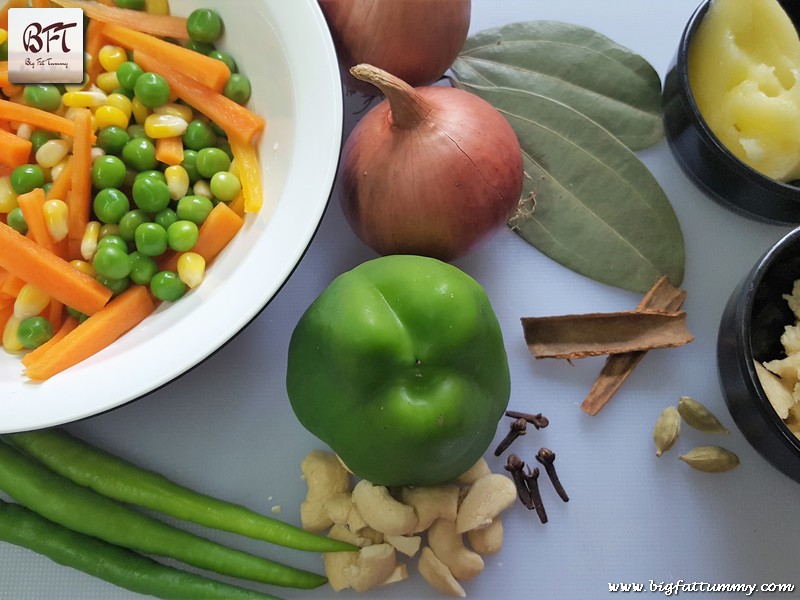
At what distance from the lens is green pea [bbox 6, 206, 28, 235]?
2.93ft

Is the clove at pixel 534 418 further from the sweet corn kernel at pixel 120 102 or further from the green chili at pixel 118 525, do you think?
the sweet corn kernel at pixel 120 102

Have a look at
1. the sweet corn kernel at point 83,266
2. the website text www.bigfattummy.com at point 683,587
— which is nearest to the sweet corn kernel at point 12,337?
the sweet corn kernel at point 83,266

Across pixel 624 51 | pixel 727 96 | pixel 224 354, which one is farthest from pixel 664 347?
pixel 224 354

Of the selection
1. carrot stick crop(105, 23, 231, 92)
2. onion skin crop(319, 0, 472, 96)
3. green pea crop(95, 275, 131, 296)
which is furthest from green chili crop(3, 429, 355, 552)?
onion skin crop(319, 0, 472, 96)

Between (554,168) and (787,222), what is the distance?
0.37m

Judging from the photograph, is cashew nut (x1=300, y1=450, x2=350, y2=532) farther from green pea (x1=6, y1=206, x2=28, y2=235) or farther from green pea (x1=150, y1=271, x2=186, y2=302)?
green pea (x1=6, y1=206, x2=28, y2=235)

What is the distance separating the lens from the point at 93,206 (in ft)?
3.02

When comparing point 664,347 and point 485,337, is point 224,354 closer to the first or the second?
point 485,337

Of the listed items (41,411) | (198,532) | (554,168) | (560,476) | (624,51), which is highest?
(624,51)

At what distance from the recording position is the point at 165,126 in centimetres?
92

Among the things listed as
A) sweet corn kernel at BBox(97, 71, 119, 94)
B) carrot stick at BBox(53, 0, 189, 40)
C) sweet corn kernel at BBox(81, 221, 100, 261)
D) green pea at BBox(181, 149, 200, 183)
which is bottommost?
sweet corn kernel at BBox(81, 221, 100, 261)

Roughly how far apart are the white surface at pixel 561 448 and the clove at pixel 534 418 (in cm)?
3

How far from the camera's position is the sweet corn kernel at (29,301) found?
0.87 meters

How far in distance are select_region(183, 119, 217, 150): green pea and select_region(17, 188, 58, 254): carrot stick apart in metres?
0.20
